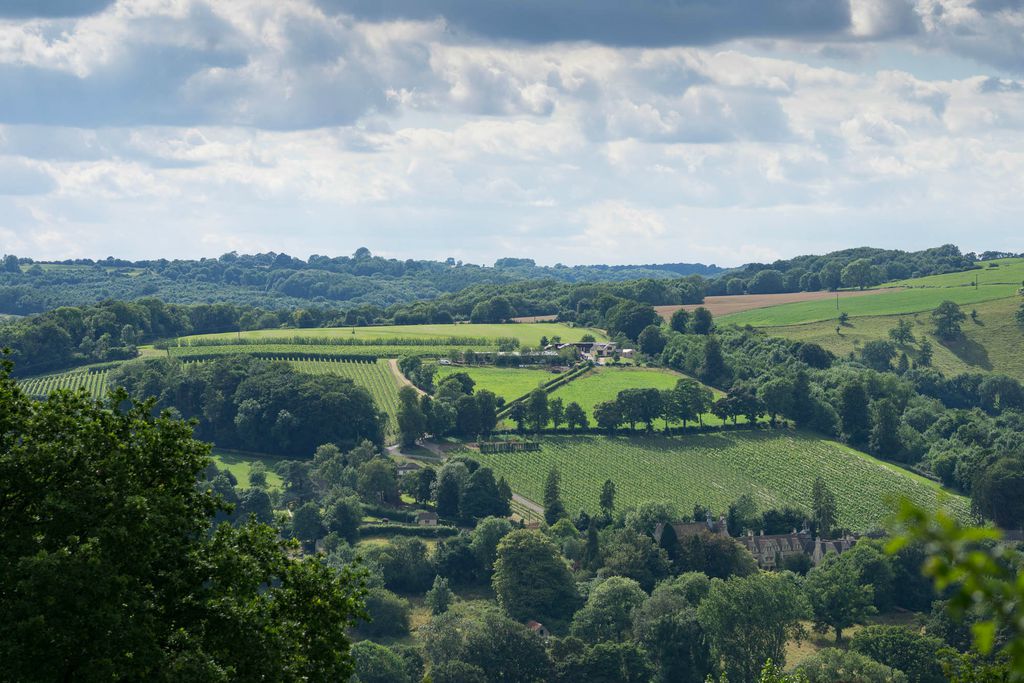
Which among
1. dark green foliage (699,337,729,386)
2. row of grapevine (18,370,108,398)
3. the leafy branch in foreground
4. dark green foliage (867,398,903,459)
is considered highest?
the leafy branch in foreground

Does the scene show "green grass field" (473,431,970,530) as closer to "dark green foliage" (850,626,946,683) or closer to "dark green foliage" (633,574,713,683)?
"dark green foliage" (633,574,713,683)

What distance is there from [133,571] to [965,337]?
494 ft

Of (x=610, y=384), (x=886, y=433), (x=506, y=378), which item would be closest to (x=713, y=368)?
(x=610, y=384)

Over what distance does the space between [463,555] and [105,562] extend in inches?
2703

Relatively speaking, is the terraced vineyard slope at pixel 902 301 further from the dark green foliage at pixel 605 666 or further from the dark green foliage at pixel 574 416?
the dark green foliage at pixel 605 666

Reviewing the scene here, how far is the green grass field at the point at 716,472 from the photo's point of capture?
9975cm

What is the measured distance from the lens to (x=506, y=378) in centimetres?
13412

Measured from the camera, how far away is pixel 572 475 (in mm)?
104438

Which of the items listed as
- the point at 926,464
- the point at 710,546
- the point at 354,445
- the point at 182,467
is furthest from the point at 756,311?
the point at 182,467

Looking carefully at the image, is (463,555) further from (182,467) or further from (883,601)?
(182,467)

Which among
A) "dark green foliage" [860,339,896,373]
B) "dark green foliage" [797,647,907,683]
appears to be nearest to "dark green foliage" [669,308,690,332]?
"dark green foliage" [860,339,896,373]

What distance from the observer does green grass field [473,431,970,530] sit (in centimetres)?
9975

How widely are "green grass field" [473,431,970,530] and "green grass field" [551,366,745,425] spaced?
25.7 ft

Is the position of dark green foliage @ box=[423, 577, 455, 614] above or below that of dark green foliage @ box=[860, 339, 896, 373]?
below
